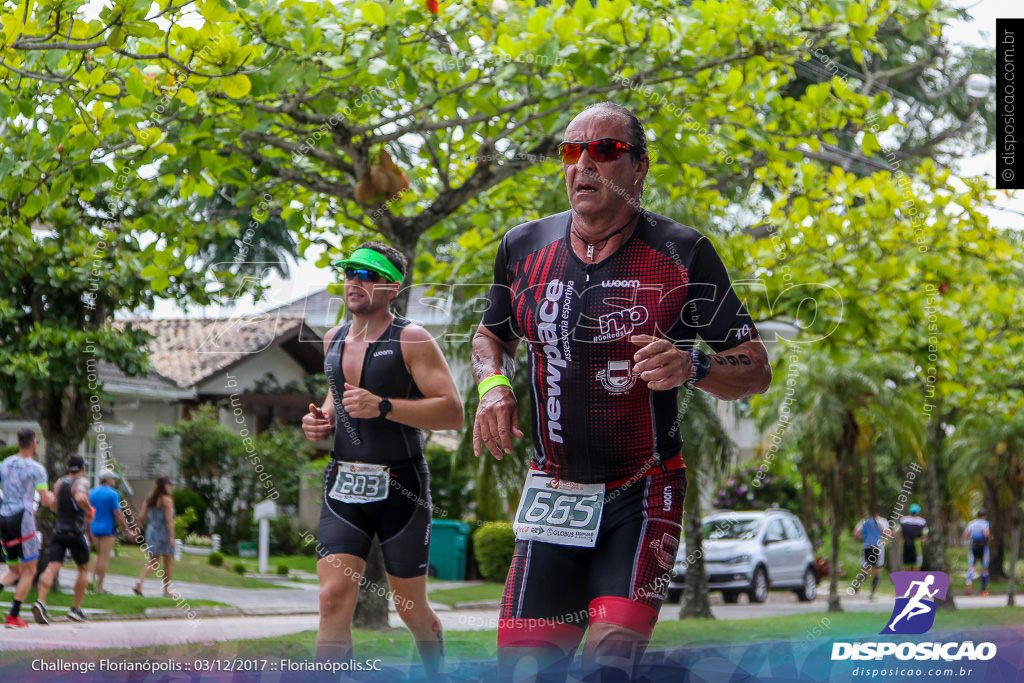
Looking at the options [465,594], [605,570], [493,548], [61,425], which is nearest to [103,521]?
[61,425]

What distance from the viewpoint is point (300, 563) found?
16562mm

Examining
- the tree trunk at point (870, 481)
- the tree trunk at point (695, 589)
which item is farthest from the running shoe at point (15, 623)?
the tree trunk at point (870, 481)

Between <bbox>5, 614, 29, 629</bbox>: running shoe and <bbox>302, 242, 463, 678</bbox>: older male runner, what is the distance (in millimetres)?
5017

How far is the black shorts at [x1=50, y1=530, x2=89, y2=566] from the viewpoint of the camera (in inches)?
376

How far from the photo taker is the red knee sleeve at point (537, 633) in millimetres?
2766

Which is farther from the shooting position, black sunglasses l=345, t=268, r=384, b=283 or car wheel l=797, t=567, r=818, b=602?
car wheel l=797, t=567, r=818, b=602

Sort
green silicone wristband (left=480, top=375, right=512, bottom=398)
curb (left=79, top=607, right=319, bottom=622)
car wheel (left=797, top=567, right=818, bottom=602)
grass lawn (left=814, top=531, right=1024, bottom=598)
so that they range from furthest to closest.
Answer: grass lawn (left=814, top=531, right=1024, bottom=598) < car wheel (left=797, top=567, right=818, bottom=602) < curb (left=79, top=607, right=319, bottom=622) < green silicone wristband (left=480, top=375, right=512, bottom=398)

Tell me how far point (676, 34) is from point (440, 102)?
1480 millimetres

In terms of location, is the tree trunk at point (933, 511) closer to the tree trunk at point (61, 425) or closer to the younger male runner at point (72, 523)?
the younger male runner at point (72, 523)

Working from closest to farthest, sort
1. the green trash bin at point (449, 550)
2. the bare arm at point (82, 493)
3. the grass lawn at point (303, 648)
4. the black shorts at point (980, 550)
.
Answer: the grass lawn at point (303, 648) < the bare arm at point (82, 493) < the green trash bin at point (449, 550) < the black shorts at point (980, 550)

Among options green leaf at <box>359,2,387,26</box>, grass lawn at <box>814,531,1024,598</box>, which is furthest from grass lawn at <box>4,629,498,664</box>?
grass lawn at <box>814,531,1024,598</box>

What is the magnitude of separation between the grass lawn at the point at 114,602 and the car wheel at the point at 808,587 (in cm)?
1122

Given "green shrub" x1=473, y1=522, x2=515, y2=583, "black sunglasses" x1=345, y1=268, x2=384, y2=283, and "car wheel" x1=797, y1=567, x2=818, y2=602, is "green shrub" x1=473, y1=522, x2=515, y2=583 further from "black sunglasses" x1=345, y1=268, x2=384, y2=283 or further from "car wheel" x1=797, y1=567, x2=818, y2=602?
"black sunglasses" x1=345, y1=268, x2=384, y2=283

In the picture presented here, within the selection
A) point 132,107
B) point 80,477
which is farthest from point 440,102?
point 80,477
